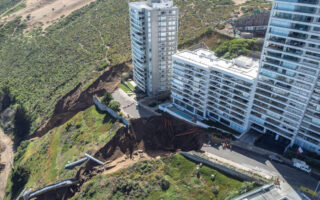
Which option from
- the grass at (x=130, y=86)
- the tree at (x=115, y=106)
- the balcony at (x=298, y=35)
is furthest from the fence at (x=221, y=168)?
the grass at (x=130, y=86)

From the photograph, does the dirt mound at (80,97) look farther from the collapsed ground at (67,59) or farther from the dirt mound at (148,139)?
the dirt mound at (148,139)

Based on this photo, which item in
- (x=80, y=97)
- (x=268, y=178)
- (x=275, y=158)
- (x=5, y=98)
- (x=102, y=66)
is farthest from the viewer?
(x=5, y=98)

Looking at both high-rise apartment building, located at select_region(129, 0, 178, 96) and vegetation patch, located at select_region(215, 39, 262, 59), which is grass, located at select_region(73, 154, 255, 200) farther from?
vegetation patch, located at select_region(215, 39, 262, 59)

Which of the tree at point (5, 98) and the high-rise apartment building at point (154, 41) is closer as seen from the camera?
the high-rise apartment building at point (154, 41)

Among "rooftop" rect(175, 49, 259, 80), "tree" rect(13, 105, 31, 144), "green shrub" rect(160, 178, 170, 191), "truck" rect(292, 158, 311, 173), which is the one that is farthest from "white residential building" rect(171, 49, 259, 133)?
"tree" rect(13, 105, 31, 144)

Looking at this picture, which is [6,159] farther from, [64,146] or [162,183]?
[162,183]

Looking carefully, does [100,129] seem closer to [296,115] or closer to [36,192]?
[36,192]

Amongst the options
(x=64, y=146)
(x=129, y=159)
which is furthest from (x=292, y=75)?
(x=64, y=146)
